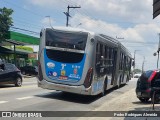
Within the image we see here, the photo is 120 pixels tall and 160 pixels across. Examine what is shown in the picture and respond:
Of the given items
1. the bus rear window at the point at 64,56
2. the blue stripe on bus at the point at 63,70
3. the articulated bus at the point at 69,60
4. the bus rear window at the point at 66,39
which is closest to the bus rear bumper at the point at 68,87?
the articulated bus at the point at 69,60

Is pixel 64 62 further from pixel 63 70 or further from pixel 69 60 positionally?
pixel 63 70

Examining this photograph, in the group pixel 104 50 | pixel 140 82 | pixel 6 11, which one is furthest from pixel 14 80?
pixel 6 11

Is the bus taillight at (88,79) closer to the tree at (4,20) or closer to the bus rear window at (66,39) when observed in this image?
the bus rear window at (66,39)

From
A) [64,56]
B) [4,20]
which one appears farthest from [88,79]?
[4,20]

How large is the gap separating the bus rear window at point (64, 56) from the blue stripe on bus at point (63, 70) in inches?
5.4

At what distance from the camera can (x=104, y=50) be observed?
2106 cm

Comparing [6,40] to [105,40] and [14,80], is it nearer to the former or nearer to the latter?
[14,80]

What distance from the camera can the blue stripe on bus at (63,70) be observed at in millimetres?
18422

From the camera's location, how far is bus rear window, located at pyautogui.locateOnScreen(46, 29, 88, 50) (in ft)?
61.1

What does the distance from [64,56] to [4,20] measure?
28380 millimetres

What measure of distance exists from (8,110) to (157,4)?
19.2 ft

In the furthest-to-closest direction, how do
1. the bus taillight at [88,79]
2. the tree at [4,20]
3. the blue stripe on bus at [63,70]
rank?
the tree at [4,20]
the blue stripe on bus at [63,70]
the bus taillight at [88,79]

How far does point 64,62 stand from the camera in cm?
1867

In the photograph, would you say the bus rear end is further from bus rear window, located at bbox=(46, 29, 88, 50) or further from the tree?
the tree
